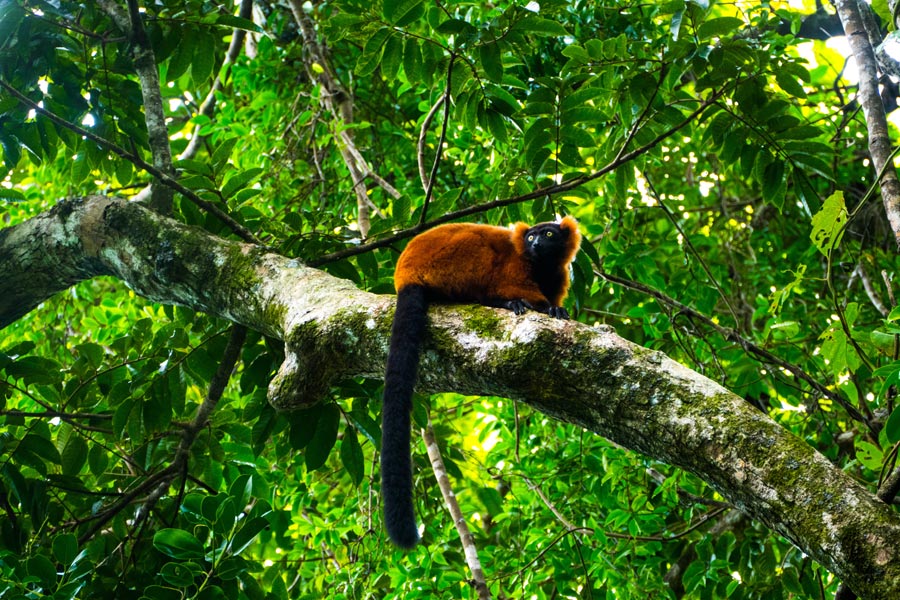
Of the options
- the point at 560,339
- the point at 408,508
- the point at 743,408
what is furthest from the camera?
the point at 408,508

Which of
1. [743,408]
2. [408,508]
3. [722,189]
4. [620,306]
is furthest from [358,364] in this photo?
[722,189]

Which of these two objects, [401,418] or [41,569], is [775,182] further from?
[41,569]

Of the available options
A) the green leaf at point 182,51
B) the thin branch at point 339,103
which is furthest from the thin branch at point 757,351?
the green leaf at point 182,51

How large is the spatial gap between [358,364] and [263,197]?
13.2 feet

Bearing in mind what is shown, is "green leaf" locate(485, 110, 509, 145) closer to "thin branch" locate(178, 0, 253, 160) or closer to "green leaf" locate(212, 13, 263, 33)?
"green leaf" locate(212, 13, 263, 33)

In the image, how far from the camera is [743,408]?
6.02ft

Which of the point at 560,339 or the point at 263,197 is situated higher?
the point at 560,339

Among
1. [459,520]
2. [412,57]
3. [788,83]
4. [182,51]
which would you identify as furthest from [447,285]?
[182,51]

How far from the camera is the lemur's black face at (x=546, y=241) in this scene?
4.05 m

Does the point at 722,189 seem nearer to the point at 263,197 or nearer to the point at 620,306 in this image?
the point at 620,306

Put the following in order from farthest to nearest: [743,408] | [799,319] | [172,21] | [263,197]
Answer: [263,197]
[799,319]
[172,21]
[743,408]

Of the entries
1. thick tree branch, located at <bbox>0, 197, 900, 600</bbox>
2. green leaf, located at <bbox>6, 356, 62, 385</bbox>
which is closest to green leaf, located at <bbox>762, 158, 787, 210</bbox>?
thick tree branch, located at <bbox>0, 197, 900, 600</bbox>

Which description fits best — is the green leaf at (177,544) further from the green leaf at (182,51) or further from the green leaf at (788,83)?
the green leaf at (788,83)

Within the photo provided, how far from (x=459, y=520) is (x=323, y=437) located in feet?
3.38
